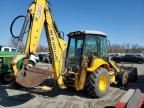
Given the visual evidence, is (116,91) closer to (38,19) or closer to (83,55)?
(83,55)

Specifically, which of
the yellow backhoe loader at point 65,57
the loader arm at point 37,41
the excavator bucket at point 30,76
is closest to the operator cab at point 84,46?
the yellow backhoe loader at point 65,57

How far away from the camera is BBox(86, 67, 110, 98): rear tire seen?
10.9 meters

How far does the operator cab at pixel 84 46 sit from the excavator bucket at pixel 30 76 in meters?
1.87

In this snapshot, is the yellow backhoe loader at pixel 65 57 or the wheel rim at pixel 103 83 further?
the wheel rim at pixel 103 83

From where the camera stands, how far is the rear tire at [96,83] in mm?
10859

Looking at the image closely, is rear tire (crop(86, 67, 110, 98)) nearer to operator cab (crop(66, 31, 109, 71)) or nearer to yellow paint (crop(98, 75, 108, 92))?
yellow paint (crop(98, 75, 108, 92))

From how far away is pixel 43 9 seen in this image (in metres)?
10.7

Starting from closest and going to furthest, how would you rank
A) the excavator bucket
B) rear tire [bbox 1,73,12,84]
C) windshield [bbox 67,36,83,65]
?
1. the excavator bucket
2. windshield [bbox 67,36,83,65]
3. rear tire [bbox 1,73,12,84]

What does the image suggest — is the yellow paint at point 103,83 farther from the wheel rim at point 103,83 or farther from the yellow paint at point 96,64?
the yellow paint at point 96,64

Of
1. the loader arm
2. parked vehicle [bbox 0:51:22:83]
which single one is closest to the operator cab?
the loader arm

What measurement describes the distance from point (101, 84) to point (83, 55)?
4.41ft

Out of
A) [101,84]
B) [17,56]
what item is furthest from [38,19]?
[101,84]

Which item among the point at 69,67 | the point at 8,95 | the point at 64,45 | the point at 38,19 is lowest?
the point at 8,95

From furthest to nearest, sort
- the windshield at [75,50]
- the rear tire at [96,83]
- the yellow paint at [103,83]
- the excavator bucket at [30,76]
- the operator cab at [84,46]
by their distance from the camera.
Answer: the windshield at [75,50] → the operator cab at [84,46] → the yellow paint at [103,83] → the rear tire at [96,83] → the excavator bucket at [30,76]
